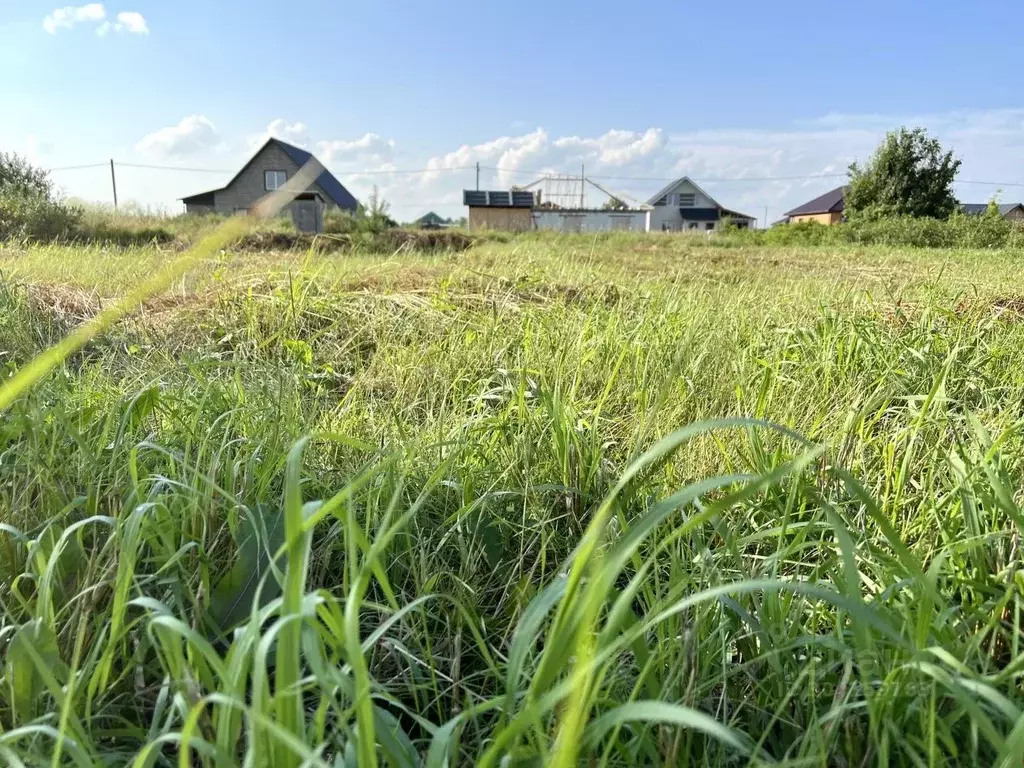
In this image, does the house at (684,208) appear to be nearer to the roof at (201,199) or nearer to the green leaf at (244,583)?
the roof at (201,199)

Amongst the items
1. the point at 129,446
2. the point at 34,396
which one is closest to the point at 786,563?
the point at 129,446

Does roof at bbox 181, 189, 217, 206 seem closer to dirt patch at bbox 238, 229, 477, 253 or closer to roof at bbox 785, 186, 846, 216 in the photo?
dirt patch at bbox 238, 229, 477, 253

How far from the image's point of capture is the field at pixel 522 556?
572 mm

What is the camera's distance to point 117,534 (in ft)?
2.69

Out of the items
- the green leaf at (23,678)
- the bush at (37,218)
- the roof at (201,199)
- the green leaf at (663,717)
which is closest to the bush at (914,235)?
the bush at (37,218)

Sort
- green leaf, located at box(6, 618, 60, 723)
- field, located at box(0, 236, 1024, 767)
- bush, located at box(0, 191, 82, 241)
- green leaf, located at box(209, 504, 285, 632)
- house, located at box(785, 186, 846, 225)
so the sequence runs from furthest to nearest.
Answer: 1. house, located at box(785, 186, 846, 225)
2. bush, located at box(0, 191, 82, 241)
3. green leaf, located at box(209, 504, 285, 632)
4. green leaf, located at box(6, 618, 60, 723)
5. field, located at box(0, 236, 1024, 767)

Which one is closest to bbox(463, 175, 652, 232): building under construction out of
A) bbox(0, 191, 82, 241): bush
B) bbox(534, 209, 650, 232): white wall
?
bbox(534, 209, 650, 232): white wall

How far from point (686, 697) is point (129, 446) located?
110cm

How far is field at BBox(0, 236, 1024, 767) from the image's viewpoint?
1.88 feet

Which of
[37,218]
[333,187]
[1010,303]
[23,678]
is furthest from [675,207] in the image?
[23,678]

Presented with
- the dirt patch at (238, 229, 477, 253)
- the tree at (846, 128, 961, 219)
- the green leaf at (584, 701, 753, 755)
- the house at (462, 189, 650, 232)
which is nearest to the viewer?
the green leaf at (584, 701, 753, 755)

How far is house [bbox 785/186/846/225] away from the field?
42469 mm

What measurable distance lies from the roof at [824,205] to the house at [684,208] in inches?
189

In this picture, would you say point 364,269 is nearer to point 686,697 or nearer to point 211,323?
point 211,323
